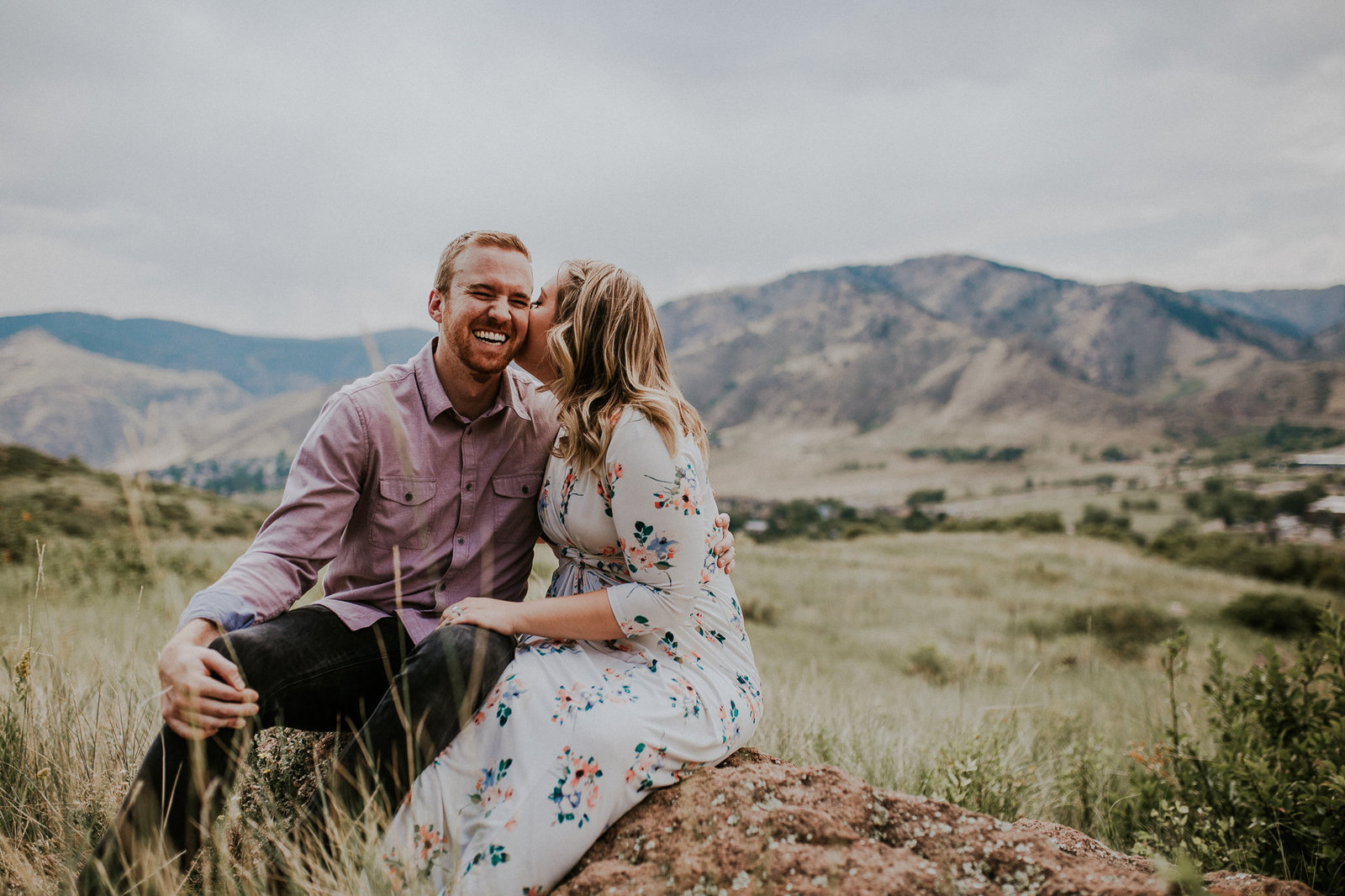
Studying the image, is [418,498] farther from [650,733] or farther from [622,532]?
[650,733]

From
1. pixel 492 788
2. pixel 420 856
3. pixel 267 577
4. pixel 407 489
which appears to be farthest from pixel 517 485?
pixel 420 856

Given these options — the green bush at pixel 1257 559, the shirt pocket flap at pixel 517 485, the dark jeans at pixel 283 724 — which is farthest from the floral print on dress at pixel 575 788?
the green bush at pixel 1257 559

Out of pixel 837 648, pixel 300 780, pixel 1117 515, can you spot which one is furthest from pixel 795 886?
pixel 1117 515

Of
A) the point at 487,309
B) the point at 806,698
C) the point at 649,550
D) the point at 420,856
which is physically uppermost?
the point at 487,309

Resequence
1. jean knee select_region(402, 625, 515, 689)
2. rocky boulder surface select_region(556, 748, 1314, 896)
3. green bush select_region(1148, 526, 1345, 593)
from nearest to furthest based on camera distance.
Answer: rocky boulder surface select_region(556, 748, 1314, 896) → jean knee select_region(402, 625, 515, 689) → green bush select_region(1148, 526, 1345, 593)

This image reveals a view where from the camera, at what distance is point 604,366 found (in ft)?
8.00

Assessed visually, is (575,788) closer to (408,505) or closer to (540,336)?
(408,505)

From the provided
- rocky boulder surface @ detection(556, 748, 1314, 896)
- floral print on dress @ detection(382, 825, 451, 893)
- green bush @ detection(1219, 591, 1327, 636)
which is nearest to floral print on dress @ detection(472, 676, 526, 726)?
floral print on dress @ detection(382, 825, 451, 893)

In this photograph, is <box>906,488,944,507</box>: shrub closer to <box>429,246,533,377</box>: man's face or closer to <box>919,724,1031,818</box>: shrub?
<box>919,724,1031,818</box>: shrub

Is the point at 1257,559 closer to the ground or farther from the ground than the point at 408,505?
closer to the ground

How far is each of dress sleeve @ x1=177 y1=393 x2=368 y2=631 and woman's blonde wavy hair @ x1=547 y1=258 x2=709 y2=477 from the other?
2.63 feet

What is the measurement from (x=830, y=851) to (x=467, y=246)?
2513 millimetres

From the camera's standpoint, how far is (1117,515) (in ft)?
229

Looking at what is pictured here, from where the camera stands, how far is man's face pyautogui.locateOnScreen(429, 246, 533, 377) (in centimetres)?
274
